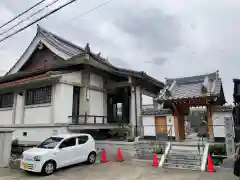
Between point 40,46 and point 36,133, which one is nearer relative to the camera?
point 36,133

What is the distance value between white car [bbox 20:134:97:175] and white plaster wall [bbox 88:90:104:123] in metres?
4.50

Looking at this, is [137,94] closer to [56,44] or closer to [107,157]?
[107,157]

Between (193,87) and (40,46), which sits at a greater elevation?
(40,46)

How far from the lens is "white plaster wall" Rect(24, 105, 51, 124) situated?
13.8 meters

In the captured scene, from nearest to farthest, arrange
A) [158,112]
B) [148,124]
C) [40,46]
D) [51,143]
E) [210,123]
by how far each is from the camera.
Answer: [51,143] < [210,123] < [158,112] < [148,124] < [40,46]

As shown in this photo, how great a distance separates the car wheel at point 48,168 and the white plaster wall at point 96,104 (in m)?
6.08

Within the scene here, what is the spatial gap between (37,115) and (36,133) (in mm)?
1160

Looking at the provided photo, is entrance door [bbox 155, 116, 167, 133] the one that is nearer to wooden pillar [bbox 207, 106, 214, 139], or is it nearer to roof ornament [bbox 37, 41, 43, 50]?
wooden pillar [bbox 207, 106, 214, 139]

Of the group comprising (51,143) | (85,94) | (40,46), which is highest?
(40,46)

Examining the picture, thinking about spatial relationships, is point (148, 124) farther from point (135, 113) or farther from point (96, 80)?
point (96, 80)

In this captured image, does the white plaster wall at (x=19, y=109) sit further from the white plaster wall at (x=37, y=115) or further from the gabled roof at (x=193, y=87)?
the gabled roof at (x=193, y=87)

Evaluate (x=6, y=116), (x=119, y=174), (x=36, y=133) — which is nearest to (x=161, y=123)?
(x=119, y=174)

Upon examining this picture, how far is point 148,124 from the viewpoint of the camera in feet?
55.0

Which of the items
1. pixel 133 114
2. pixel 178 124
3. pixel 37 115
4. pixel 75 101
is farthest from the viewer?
pixel 133 114
